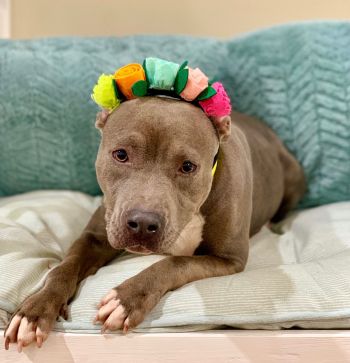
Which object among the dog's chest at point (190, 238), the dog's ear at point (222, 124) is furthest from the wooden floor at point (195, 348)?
the dog's ear at point (222, 124)

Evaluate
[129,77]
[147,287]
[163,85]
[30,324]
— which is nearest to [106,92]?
[129,77]

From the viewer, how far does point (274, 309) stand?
1437 mm

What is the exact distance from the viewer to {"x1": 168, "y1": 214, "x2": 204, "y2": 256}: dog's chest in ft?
5.99

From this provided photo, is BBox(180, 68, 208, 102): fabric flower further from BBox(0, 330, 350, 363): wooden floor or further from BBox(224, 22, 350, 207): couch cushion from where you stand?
BBox(224, 22, 350, 207): couch cushion

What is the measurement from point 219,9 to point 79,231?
1731mm

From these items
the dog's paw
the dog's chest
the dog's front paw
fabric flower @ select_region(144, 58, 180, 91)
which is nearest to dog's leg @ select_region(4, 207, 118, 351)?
the dog's paw

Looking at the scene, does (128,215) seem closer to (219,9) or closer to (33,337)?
(33,337)

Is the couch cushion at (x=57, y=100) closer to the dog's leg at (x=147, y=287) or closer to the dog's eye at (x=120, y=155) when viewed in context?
the dog's eye at (x=120, y=155)

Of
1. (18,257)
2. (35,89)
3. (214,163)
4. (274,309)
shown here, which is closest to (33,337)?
(18,257)

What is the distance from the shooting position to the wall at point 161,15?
10.2ft

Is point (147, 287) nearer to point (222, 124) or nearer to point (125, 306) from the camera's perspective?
point (125, 306)

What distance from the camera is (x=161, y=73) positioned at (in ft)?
5.61

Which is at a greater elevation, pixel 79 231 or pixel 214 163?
pixel 214 163

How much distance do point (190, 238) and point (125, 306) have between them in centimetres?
50
